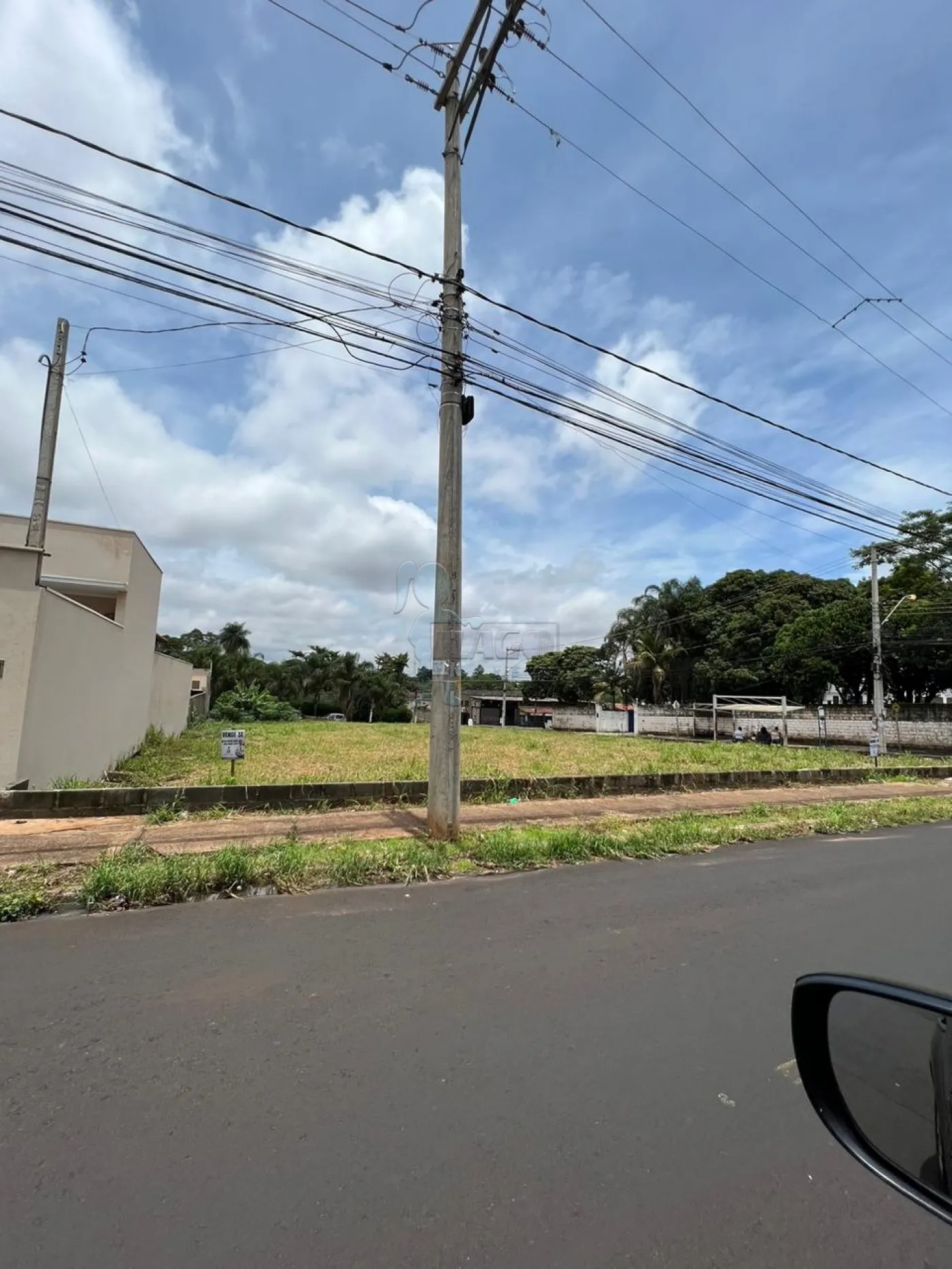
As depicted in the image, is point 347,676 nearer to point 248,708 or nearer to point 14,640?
point 248,708

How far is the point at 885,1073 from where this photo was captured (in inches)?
59.1

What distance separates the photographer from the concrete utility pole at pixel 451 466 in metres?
8.17

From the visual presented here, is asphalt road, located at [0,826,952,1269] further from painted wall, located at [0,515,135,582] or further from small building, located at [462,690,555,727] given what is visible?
small building, located at [462,690,555,727]

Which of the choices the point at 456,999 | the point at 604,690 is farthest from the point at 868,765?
the point at 604,690

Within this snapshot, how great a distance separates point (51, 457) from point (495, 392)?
9.03 m

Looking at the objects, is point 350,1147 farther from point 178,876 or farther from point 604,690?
point 604,690

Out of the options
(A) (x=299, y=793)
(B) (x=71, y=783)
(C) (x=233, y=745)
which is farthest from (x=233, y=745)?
(B) (x=71, y=783)

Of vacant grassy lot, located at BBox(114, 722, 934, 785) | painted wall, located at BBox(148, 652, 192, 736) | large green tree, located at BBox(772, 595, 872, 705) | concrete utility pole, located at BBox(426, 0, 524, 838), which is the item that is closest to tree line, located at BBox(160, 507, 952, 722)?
large green tree, located at BBox(772, 595, 872, 705)

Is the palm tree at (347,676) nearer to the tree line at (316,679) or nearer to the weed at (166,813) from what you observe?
the tree line at (316,679)

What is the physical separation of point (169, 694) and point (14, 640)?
15.8 meters

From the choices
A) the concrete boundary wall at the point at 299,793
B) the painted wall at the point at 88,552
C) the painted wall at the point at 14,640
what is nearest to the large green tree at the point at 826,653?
the concrete boundary wall at the point at 299,793

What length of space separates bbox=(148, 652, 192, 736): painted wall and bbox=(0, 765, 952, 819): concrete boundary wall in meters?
11.7

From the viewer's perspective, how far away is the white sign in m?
10.8

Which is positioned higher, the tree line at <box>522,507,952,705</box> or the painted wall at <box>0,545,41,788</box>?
the tree line at <box>522,507,952,705</box>
